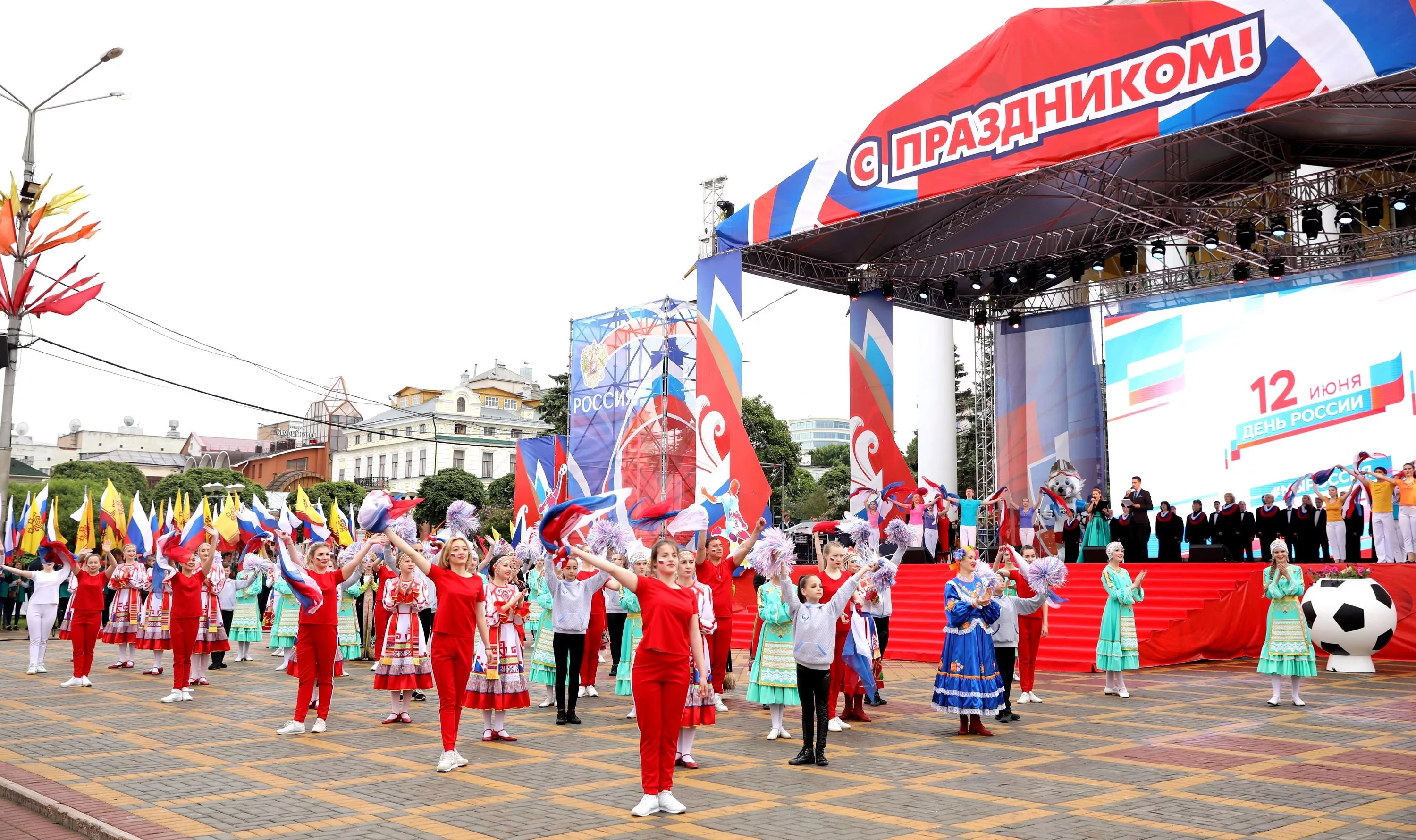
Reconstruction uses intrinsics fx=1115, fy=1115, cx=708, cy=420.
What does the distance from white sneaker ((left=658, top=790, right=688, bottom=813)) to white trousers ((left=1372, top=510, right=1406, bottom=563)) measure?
48.7 ft

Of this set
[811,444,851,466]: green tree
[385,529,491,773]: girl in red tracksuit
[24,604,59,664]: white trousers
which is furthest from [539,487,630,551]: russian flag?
[811,444,851,466]: green tree

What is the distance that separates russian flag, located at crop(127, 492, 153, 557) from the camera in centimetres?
1591

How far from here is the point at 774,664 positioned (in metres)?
9.71

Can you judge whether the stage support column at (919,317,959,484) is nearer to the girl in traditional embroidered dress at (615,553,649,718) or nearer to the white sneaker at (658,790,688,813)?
the girl in traditional embroidered dress at (615,553,649,718)

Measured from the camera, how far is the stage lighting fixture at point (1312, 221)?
19969 mm

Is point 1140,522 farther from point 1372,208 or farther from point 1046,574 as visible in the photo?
point 1046,574

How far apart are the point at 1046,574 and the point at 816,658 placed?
3670mm

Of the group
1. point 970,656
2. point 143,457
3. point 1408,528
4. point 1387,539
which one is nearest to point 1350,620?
point 1408,528

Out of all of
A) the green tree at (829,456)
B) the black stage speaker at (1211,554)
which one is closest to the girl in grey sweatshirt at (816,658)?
the black stage speaker at (1211,554)

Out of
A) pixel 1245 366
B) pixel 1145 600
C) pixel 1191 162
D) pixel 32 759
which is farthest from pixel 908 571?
pixel 32 759

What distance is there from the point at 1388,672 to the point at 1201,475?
306 inches

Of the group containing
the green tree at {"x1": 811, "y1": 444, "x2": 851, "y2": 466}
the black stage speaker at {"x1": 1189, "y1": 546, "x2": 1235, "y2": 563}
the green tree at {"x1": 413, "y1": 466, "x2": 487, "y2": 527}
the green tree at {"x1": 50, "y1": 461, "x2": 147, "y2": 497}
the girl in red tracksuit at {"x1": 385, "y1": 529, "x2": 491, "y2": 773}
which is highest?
the green tree at {"x1": 811, "y1": 444, "x2": 851, "y2": 466}

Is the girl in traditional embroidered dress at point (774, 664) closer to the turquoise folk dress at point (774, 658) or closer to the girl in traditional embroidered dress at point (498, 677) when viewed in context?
the turquoise folk dress at point (774, 658)

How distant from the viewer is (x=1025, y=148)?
18.1 meters
